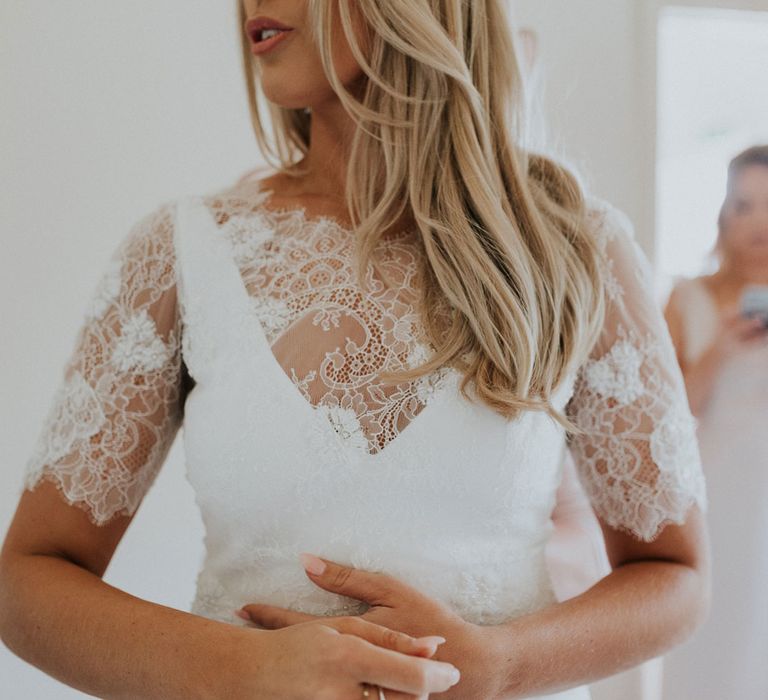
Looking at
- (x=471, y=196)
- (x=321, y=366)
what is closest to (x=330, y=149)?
(x=471, y=196)

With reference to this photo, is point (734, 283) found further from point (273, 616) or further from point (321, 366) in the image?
point (273, 616)

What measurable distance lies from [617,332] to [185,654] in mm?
558

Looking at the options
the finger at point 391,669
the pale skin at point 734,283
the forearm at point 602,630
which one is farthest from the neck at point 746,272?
the finger at point 391,669

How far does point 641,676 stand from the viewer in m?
2.05

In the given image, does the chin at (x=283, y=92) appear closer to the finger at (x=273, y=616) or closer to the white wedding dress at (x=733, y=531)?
the finger at (x=273, y=616)

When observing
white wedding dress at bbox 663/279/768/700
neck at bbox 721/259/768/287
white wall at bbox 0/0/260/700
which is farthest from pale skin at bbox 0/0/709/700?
neck at bbox 721/259/768/287

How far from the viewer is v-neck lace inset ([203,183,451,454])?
3.00 ft

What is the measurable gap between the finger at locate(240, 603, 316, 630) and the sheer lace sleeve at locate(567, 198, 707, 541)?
0.35m

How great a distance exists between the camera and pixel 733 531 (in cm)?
181

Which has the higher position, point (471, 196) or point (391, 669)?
point (471, 196)

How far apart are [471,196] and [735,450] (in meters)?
1.08

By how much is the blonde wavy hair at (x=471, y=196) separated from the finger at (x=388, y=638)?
0.24m

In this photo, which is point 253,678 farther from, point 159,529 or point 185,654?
point 159,529

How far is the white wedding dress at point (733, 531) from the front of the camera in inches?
70.5
